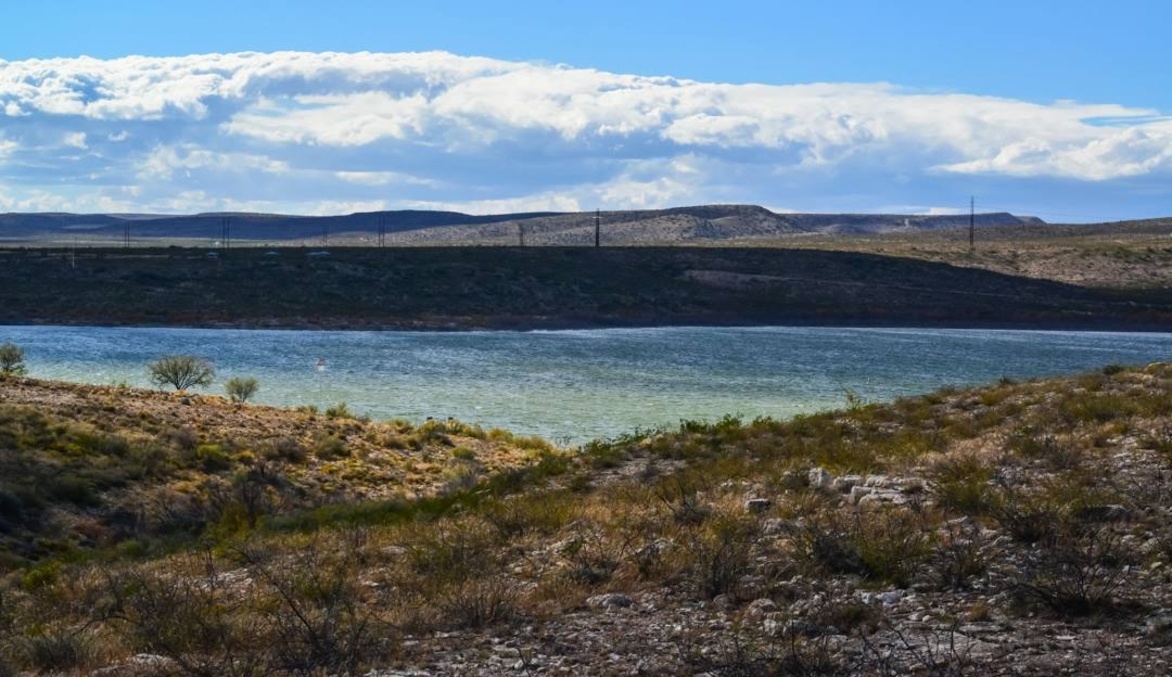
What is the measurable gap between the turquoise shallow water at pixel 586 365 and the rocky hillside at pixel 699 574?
18.0m

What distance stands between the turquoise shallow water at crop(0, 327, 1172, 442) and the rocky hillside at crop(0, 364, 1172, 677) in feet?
59.1

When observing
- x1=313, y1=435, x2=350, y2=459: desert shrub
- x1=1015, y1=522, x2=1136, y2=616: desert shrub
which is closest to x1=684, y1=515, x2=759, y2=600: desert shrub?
x1=1015, y1=522, x2=1136, y2=616: desert shrub

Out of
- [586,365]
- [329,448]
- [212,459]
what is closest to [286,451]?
[329,448]

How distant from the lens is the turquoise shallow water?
4034 centimetres

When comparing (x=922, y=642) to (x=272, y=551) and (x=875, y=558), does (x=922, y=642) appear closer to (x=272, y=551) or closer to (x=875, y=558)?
(x=875, y=558)

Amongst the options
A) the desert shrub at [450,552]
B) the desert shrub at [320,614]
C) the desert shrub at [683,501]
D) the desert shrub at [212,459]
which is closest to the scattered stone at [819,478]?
the desert shrub at [683,501]

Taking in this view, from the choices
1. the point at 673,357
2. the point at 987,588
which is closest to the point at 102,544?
the point at 987,588

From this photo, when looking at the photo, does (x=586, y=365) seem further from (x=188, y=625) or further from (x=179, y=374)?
(x=188, y=625)

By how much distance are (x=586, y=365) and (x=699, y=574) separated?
146 ft

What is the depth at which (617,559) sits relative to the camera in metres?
10.8

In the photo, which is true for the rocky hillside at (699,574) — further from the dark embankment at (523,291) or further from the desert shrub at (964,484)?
the dark embankment at (523,291)

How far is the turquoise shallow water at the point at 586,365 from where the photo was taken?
40344 millimetres

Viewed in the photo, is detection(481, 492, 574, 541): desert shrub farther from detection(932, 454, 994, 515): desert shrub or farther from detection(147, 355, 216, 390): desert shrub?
detection(147, 355, 216, 390): desert shrub

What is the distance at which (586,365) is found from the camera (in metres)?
54.6
